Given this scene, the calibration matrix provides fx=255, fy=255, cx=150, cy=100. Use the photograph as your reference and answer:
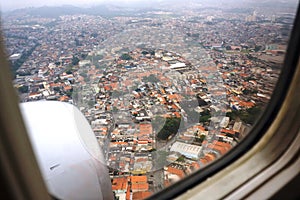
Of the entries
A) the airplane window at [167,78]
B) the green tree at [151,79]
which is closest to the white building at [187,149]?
the airplane window at [167,78]

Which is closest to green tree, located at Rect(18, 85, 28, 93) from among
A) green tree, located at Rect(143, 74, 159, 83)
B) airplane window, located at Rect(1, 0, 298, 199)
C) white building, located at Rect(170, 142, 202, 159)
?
airplane window, located at Rect(1, 0, 298, 199)

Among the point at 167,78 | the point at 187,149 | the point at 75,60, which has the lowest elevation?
the point at 187,149

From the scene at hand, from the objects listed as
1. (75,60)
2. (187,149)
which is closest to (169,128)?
(187,149)

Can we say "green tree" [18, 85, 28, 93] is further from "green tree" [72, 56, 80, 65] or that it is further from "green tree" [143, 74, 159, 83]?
"green tree" [143, 74, 159, 83]

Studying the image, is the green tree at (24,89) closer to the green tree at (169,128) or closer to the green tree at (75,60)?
the green tree at (75,60)

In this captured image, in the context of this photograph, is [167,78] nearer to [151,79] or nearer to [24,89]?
[151,79]

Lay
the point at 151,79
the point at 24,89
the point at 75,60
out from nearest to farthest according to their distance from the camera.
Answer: the point at 24,89, the point at 75,60, the point at 151,79

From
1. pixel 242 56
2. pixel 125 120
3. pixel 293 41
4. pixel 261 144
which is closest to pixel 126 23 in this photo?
pixel 125 120

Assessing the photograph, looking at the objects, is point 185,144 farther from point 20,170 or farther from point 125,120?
point 20,170
